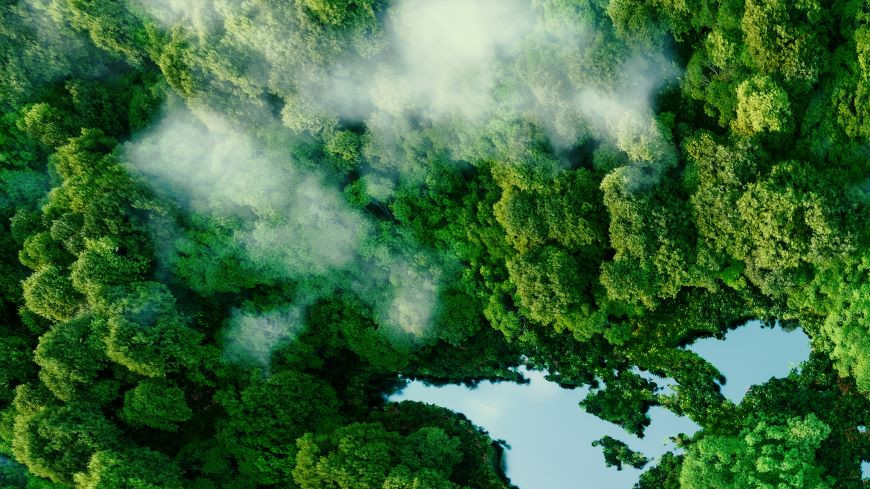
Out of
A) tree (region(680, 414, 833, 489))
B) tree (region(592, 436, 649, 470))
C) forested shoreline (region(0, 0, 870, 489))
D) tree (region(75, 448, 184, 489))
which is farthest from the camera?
tree (region(592, 436, 649, 470))

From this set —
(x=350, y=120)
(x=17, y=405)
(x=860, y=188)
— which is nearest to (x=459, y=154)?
(x=350, y=120)

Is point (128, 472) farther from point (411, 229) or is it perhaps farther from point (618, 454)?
point (618, 454)

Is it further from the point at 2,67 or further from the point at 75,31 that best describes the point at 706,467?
the point at 2,67

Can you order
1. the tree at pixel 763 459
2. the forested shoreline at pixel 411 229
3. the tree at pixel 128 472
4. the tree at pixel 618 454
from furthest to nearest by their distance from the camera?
the tree at pixel 618 454
the tree at pixel 128 472
the tree at pixel 763 459
the forested shoreline at pixel 411 229

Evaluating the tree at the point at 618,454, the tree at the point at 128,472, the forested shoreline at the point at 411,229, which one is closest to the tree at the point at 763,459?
the forested shoreline at the point at 411,229

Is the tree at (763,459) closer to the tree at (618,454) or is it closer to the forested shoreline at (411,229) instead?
the forested shoreline at (411,229)

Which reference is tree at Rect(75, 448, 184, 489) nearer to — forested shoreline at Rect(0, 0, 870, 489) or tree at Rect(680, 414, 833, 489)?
forested shoreline at Rect(0, 0, 870, 489)

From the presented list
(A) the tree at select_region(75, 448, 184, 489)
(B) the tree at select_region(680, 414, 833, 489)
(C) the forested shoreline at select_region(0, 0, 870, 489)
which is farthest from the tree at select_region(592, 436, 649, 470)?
(A) the tree at select_region(75, 448, 184, 489)

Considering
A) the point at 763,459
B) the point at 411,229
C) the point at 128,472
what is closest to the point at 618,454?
the point at 763,459
